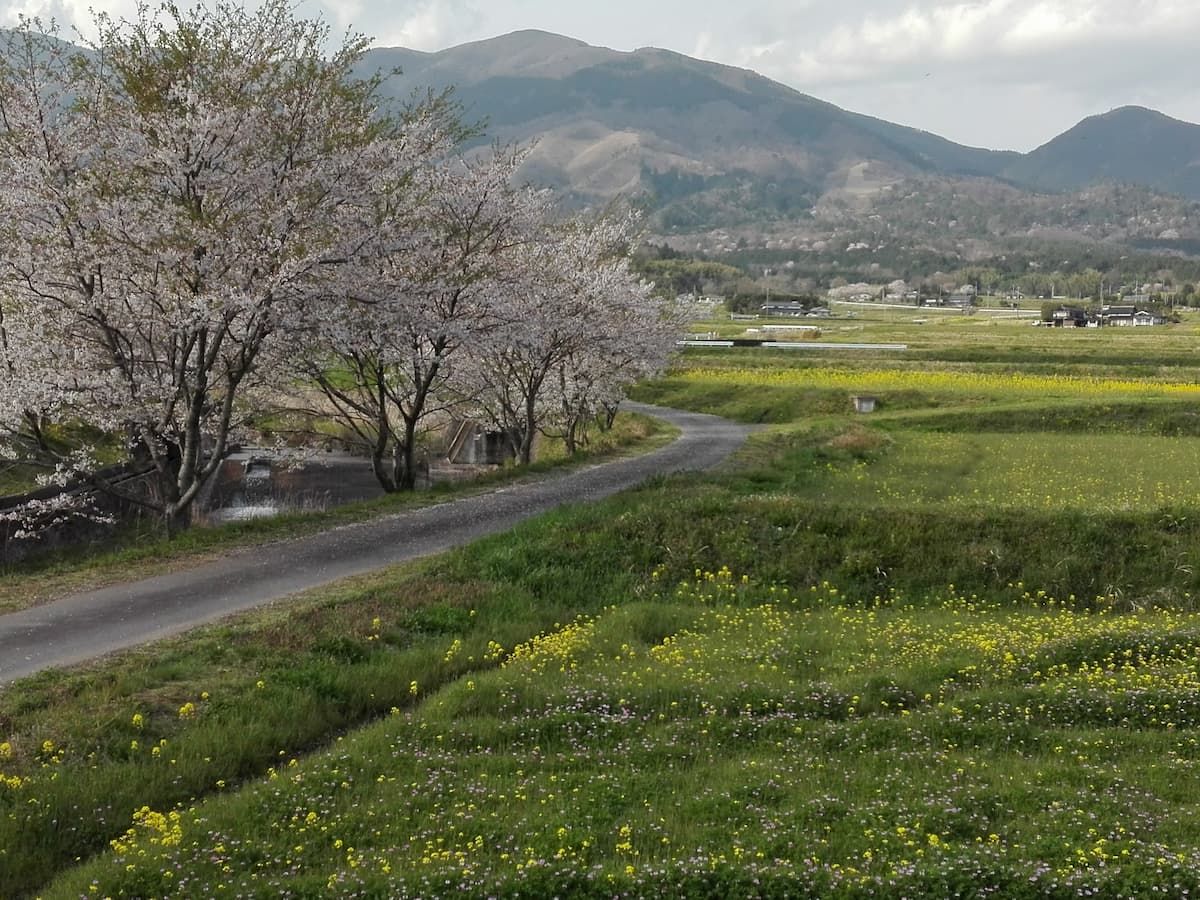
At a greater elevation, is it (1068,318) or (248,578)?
(248,578)

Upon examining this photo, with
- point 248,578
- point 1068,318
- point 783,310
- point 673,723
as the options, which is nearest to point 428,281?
point 248,578

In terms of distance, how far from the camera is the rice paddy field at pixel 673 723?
7.51m

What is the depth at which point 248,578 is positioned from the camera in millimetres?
16266

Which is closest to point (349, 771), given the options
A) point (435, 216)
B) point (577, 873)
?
point (577, 873)

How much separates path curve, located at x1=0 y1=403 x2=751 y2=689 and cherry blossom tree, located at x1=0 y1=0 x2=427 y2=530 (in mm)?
3838

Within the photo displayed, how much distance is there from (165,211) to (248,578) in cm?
704

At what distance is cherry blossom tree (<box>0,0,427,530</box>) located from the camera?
58.6ft

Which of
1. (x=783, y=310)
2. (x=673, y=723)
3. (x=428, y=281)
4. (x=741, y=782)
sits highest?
(x=428, y=281)

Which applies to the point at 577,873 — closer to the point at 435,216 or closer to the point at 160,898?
the point at 160,898

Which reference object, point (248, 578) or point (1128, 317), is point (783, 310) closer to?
point (1128, 317)

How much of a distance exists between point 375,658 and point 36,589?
6.44 m

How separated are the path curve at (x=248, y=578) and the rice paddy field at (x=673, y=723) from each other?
86cm

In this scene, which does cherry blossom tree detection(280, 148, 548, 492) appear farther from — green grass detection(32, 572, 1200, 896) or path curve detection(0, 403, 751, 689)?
green grass detection(32, 572, 1200, 896)

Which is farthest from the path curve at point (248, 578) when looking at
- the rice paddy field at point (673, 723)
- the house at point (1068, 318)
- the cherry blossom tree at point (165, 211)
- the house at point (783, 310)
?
the house at point (783, 310)
